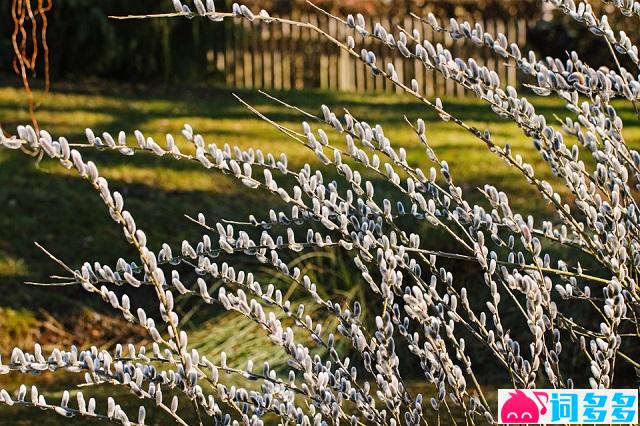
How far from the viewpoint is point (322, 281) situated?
21.7 ft

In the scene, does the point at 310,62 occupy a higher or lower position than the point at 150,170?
lower

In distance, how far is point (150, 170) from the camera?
31.5ft

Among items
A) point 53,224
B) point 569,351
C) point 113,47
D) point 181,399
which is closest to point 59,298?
point 53,224
